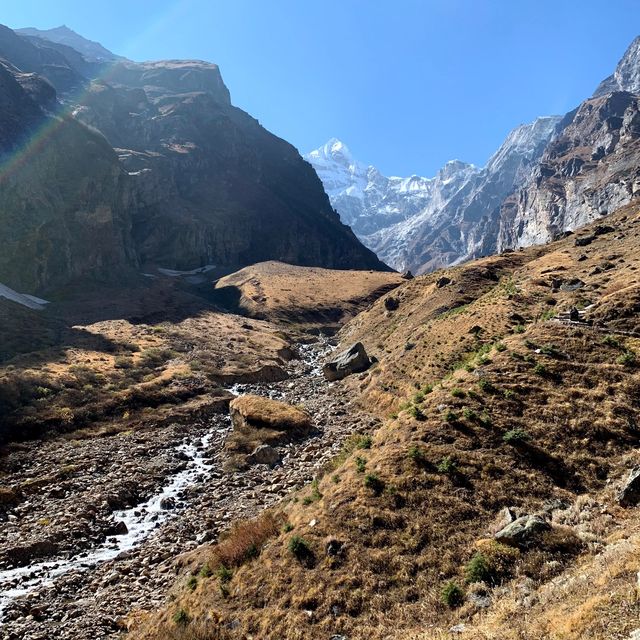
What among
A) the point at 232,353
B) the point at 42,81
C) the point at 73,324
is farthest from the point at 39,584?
the point at 42,81

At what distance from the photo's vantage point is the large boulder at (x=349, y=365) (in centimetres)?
4897

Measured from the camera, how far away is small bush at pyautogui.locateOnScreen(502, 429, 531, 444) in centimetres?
1823

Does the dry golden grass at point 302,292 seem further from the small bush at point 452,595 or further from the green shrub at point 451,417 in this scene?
the small bush at point 452,595

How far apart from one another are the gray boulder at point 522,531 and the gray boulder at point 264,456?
17.4 metres

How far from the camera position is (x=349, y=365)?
49281 millimetres

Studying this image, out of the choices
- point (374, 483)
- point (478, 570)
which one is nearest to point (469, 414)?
point (374, 483)

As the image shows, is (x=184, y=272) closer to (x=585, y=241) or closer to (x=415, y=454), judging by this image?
(x=585, y=241)

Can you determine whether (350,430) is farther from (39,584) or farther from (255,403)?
(39,584)

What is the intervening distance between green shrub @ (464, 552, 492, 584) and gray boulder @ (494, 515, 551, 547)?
0.97m

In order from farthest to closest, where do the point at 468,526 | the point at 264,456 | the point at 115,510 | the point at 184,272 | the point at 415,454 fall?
the point at 184,272 < the point at 264,456 < the point at 115,510 < the point at 415,454 < the point at 468,526

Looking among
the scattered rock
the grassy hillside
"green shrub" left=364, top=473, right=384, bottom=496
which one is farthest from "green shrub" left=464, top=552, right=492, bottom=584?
the scattered rock

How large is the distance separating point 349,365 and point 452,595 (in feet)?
123

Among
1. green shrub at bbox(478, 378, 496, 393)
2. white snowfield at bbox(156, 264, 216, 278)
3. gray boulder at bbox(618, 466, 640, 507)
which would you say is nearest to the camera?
gray boulder at bbox(618, 466, 640, 507)

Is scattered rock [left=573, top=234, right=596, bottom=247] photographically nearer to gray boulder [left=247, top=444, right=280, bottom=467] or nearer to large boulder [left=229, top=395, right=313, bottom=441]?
large boulder [left=229, top=395, right=313, bottom=441]
